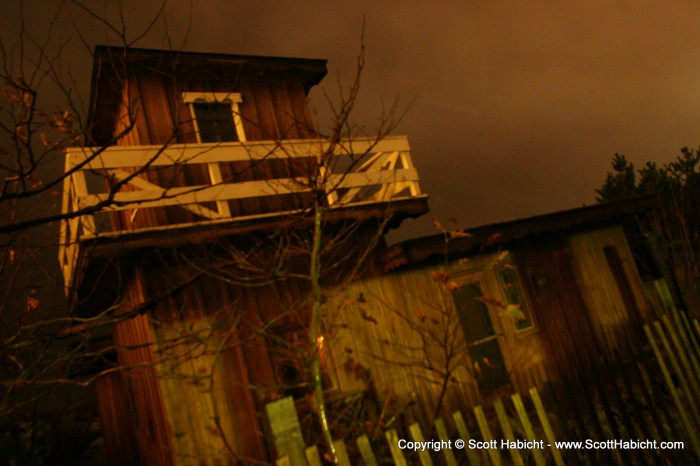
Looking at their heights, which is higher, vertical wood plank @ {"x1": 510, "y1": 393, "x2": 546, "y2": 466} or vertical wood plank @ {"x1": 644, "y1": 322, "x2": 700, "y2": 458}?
vertical wood plank @ {"x1": 510, "y1": 393, "x2": 546, "y2": 466}

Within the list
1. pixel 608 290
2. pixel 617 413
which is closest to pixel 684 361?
pixel 617 413

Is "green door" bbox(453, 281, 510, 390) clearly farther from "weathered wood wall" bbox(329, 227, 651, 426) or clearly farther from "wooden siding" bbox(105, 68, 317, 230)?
"wooden siding" bbox(105, 68, 317, 230)

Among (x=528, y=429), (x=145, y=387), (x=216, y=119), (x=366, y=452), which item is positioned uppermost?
(x=216, y=119)

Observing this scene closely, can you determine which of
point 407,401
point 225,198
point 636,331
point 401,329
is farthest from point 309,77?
point 636,331

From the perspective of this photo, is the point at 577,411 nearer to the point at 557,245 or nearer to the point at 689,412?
the point at 689,412

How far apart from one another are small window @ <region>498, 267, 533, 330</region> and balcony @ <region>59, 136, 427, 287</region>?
2.60 m

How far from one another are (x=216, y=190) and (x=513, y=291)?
21.6ft

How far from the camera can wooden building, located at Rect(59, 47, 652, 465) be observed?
756 centimetres

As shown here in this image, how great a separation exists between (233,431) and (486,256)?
5.98 m

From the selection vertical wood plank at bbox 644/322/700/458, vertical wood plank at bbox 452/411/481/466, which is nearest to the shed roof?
vertical wood plank at bbox 644/322/700/458

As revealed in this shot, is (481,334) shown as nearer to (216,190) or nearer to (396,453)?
(216,190)

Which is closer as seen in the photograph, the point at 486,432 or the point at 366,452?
the point at 366,452

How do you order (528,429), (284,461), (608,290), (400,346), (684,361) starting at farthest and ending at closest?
(608,290), (400,346), (684,361), (528,429), (284,461)

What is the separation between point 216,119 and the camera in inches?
439
